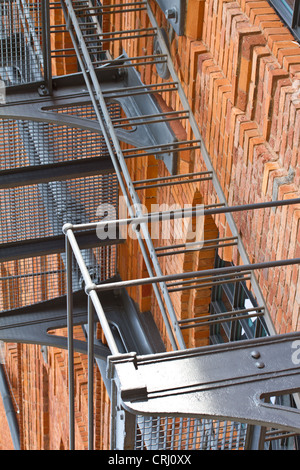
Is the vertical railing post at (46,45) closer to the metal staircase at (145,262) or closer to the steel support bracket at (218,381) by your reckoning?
the metal staircase at (145,262)

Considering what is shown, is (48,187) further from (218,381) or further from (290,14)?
(218,381)

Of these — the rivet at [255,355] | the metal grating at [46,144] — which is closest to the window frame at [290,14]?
the rivet at [255,355]

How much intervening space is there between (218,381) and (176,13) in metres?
3.09


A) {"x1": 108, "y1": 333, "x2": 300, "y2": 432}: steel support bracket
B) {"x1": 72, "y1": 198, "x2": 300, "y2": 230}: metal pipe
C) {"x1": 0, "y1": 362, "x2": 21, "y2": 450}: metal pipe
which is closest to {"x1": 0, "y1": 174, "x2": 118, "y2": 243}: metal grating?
{"x1": 72, "y1": 198, "x2": 300, "y2": 230}: metal pipe

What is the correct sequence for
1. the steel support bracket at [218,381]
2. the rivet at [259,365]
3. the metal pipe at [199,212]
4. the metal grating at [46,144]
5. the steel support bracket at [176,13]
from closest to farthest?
the steel support bracket at [218,381]
the rivet at [259,365]
the metal pipe at [199,212]
the steel support bracket at [176,13]
the metal grating at [46,144]

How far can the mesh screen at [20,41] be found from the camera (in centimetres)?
631

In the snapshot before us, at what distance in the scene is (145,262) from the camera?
5793 mm

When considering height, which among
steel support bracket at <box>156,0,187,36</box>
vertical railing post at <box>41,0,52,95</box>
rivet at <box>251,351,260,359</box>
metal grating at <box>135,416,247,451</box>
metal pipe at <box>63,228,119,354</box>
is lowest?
metal grating at <box>135,416,247,451</box>

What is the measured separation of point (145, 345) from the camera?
7.42 m

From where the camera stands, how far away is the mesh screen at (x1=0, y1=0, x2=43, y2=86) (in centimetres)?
631

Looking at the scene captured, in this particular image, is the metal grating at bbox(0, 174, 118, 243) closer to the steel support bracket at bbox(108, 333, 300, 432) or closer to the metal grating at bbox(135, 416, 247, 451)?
the metal grating at bbox(135, 416, 247, 451)

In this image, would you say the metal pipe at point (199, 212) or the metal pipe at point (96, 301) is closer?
the metal pipe at point (96, 301)

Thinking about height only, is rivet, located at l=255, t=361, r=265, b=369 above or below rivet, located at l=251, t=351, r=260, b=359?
below

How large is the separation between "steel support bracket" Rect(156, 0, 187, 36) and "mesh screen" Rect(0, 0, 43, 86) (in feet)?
3.95
